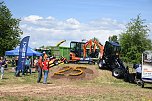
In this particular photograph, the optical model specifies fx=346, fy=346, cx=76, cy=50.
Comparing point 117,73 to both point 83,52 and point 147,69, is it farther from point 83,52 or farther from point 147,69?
point 83,52

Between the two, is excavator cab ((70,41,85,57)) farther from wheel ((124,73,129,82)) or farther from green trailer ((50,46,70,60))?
wheel ((124,73,129,82))

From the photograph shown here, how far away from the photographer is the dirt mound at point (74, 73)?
27.1 meters

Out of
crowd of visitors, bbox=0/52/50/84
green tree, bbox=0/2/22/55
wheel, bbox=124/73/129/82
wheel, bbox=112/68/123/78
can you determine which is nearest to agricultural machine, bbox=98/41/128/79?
wheel, bbox=112/68/123/78

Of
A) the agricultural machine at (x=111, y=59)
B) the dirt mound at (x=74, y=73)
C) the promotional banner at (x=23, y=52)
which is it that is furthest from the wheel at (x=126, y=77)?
the promotional banner at (x=23, y=52)

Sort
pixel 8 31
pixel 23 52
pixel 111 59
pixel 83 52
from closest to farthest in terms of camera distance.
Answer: pixel 23 52
pixel 111 59
pixel 83 52
pixel 8 31

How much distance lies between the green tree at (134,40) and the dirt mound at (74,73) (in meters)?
18.4

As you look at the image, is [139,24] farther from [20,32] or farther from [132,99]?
[132,99]

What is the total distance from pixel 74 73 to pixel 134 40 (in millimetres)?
21907

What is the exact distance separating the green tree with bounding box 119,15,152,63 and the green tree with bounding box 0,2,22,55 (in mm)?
19902

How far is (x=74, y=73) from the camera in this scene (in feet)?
90.8

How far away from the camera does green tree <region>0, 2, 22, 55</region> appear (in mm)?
58338

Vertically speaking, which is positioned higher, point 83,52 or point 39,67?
point 83,52

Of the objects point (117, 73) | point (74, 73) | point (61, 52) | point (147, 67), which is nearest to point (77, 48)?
point (61, 52)

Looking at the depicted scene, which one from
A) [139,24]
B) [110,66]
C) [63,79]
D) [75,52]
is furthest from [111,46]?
[139,24]
